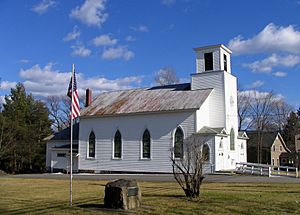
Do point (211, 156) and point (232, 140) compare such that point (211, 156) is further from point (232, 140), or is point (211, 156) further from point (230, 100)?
point (230, 100)

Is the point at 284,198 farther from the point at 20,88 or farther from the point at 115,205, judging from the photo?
the point at 20,88

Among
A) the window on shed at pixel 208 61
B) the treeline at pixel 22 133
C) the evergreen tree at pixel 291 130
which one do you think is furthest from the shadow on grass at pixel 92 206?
the evergreen tree at pixel 291 130

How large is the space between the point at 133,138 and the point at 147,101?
4349mm

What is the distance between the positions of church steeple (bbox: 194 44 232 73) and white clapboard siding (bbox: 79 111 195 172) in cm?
652

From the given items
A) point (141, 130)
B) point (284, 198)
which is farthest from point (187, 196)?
point (141, 130)

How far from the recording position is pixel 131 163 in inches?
1567

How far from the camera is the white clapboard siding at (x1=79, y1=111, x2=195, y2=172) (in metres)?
37.2

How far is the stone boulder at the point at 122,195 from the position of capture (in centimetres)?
1231

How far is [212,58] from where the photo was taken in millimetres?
40125

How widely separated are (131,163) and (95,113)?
24.9 ft

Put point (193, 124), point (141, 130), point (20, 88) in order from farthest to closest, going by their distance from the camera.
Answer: point (20, 88) → point (141, 130) → point (193, 124)

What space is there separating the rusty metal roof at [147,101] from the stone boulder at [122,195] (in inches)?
933

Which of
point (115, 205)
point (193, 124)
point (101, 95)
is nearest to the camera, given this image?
point (115, 205)

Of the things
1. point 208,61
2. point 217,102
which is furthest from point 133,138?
point 208,61
